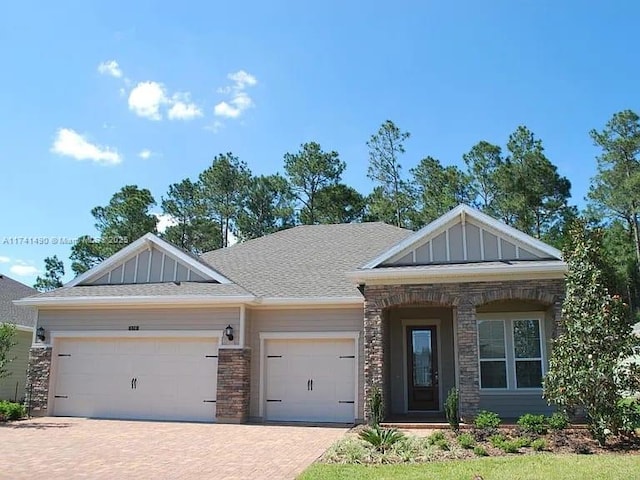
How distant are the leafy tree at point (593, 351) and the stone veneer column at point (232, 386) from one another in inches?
284

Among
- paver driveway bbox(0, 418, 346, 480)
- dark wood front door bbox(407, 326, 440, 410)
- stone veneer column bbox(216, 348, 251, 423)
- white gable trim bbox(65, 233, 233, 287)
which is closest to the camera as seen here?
paver driveway bbox(0, 418, 346, 480)

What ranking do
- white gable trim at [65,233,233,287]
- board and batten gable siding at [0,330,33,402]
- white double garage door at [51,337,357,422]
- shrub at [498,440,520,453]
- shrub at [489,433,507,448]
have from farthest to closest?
board and batten gable siding at [0,330,33,402], white gable trim at [65,233,233,287], white double garage door at [51,337,357,422], shrub at [489,433,507,448], shrub at [498,440,520,453]

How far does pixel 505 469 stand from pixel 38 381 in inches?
501

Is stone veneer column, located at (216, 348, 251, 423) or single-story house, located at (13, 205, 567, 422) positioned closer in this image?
single-story house, located at (13, 205, 567, 422)

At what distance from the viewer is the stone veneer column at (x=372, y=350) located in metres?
13.2

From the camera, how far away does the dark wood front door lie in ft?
51.7

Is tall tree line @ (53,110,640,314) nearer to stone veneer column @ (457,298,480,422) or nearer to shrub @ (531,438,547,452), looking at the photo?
stone veneer column @ (457,298,480,422)

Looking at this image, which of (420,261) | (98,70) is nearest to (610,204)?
(420,261)

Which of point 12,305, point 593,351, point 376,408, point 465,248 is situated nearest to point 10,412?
point 376,408

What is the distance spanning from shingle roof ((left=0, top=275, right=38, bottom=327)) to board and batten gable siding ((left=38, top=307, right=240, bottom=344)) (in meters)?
6.21

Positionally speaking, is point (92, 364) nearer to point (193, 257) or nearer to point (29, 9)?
point (193, 257)

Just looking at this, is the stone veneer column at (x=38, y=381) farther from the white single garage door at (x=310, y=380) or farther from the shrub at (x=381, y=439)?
the shrub at (x=381, y=439)

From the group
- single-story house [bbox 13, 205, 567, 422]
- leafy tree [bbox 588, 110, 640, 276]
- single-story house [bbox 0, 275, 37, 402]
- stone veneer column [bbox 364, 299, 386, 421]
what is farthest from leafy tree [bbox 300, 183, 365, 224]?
stone veneer column [bbox 364, 299, 386, 421]

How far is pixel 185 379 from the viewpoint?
49.4 feet
